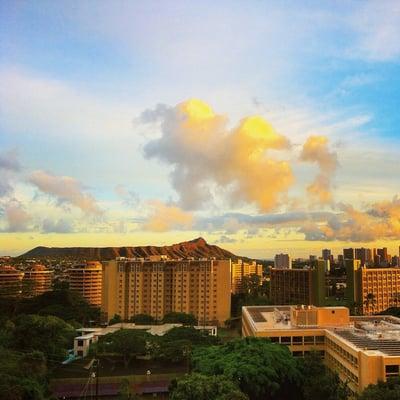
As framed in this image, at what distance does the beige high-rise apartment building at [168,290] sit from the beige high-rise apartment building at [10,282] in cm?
1228

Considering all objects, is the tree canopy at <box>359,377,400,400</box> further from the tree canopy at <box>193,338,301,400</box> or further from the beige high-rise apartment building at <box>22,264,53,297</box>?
the beige high-rise apartment building at <box>22,264,53,297</box>

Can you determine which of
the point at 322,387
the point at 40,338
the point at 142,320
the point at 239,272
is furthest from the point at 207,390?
the point at 239,272

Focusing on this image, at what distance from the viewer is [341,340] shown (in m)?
17.1

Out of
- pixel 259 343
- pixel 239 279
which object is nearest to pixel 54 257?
pixel 239 279

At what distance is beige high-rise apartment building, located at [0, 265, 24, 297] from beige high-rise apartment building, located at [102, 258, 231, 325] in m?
12.3

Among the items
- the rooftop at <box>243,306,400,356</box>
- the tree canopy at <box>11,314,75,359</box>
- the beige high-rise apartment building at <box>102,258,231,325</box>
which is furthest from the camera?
the beige high-rise apartment building at <box>102,258,231,325</box>

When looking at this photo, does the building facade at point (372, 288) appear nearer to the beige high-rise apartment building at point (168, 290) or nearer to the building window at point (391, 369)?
the beige high-rise apartment building at point (168, 290)

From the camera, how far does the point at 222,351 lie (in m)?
17.8

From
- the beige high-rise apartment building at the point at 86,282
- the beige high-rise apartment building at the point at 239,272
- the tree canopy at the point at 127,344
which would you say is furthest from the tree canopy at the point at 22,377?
the beige high-rise apartment building at the point at 239,272

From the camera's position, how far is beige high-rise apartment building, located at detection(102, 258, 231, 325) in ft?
131

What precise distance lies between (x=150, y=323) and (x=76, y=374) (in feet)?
46.1

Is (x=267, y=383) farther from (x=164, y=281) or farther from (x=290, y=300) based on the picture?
(x=290, y=300)

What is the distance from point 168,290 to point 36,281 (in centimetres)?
1883

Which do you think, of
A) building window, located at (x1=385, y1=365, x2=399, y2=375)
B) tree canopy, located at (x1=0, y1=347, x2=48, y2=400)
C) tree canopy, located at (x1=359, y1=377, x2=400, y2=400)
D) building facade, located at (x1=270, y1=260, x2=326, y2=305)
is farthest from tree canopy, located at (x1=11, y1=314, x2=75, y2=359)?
building facade, located at (x1=270, y1=260, x2=326, y2=305)
